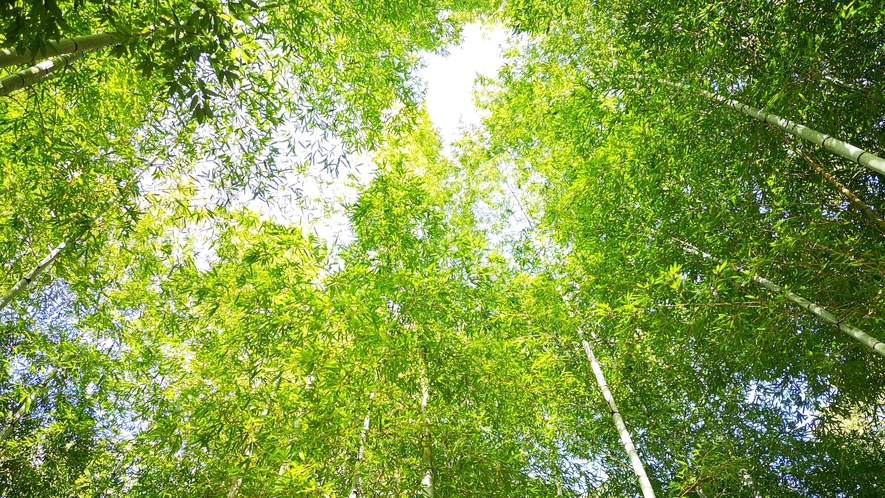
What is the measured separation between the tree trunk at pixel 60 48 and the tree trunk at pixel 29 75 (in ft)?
0.37

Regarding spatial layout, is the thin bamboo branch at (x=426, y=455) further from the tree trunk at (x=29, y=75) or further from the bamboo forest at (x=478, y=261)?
the tree trunk at (x=29, y=75)

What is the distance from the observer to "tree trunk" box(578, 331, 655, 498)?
345 cm

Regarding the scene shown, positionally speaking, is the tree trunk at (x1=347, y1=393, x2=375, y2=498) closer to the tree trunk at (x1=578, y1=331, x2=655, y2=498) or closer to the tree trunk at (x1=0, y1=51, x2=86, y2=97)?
the tree trunk at (x1=578, y1=331, x2=655, y2=498)

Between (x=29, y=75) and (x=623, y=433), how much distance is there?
166 inches

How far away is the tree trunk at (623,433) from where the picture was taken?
11.3 feet

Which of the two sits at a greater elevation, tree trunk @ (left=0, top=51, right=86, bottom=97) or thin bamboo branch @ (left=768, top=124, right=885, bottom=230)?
thin bamboo branch @ (left=768, top=124, right=885, bottom=230)

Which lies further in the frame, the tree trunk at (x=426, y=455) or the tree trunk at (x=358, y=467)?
the tree trunk at (x=426, y=455)

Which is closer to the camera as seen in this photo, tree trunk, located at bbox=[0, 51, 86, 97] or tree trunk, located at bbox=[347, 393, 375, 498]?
tree trunk, located at bbox=[0, 51, 86, 97]

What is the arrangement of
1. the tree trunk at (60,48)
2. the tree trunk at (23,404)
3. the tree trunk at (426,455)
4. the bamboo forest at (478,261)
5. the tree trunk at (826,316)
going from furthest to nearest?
1. the tree trunk at (23,404)
2. the tree trunk at (426,455)
3. the bamboo forest at (478,261)
4. the tree trunk at (826,316)
5. the tree trunk at (60,48)

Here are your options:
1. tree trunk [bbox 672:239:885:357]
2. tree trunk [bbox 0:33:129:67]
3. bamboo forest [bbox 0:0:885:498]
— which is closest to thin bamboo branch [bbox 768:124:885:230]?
bamboo forest [bbox 0:0:885:498]

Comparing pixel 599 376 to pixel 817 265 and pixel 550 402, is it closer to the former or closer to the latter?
pixel 550 402

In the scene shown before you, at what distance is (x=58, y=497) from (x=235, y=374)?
3.89m

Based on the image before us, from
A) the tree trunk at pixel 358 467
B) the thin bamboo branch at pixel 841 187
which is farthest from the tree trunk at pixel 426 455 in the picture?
the thin bamboo branch at pixel 841 187

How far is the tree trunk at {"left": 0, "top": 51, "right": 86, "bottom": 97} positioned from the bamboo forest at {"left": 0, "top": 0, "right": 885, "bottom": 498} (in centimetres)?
3
